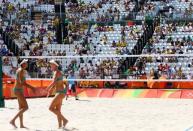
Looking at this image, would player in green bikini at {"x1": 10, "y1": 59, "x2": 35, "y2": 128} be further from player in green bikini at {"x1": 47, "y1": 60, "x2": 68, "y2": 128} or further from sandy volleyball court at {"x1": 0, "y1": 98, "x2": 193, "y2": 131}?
player in green bikini at {"x1": 47, "y1": 60, "x2": 68, "y2": 128}

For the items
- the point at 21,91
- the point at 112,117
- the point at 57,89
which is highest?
the point at 57,89

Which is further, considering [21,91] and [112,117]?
[112,117]

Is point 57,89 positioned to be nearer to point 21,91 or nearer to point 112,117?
point 21,91

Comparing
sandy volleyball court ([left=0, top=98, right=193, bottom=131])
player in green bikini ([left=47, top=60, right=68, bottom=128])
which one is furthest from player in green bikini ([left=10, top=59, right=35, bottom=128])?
player in green bikini ([left=47, top=60, right=68, bottom=128])

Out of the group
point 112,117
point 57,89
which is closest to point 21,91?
point 57,89

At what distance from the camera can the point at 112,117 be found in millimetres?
14773

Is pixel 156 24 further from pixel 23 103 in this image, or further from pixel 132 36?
pixel 23 103

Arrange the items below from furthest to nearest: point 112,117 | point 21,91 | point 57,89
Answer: point 112,117, point 21,91, point 57,89

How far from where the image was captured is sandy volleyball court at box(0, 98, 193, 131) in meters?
12.5

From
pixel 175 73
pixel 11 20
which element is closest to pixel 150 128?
pixel 175 73

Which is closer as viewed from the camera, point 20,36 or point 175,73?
point 175,73

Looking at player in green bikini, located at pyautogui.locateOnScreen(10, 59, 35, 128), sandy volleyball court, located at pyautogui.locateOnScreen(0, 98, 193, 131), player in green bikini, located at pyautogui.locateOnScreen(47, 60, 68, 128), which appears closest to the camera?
player in green bikini, located at pyautogui.locateOnScreen(47, 60, 68, 128)

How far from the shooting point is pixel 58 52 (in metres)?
30.4

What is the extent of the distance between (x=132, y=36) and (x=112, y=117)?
641 inches
